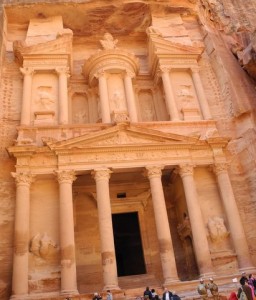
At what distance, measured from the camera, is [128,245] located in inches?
651

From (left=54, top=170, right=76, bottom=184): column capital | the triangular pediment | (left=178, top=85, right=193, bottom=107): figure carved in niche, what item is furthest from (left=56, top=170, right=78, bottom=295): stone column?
(left=178, top=85, right=193, bottom=107): figure carved in niche

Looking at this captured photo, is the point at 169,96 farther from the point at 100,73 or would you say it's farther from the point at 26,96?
the point at 26,96

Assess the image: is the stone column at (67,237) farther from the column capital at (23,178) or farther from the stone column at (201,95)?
the stone column at (201,95)

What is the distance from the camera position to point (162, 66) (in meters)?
18.8

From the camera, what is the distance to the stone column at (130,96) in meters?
17.1

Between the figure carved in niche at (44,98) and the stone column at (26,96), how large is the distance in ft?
1.58

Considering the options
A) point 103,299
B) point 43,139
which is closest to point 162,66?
point 43,139

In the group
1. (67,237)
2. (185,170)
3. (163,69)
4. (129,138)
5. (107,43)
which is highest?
(107,43)

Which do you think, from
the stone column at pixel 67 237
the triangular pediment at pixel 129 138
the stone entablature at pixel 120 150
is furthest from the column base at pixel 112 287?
the triangular pediment at pixel 129 138

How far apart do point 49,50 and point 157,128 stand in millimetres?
7018

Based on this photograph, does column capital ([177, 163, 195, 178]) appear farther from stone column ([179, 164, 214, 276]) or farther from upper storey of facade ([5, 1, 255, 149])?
upper storey of facade ([5, 1, 255, 149])

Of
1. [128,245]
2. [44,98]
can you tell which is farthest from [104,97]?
[128,245]

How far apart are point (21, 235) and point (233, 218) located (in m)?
8.38

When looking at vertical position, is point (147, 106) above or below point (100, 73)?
below
